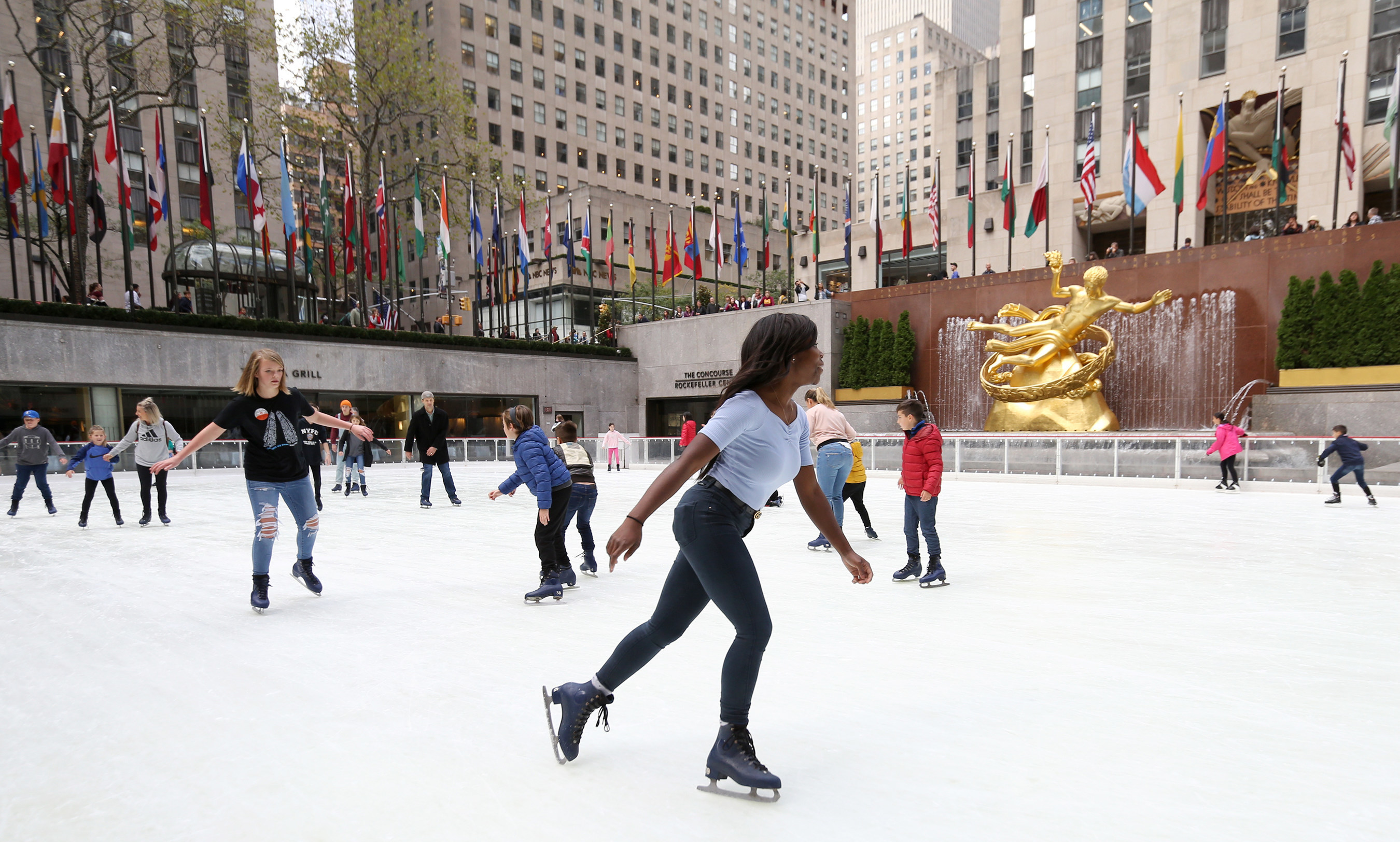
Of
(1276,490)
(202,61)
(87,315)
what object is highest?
(202,61)

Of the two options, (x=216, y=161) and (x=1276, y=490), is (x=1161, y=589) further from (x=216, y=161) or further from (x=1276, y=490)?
(x=216, y=161)

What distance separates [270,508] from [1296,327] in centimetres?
2213

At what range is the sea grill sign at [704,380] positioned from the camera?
29.6 metres

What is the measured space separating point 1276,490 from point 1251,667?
36.8 ft

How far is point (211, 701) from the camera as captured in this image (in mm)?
3340

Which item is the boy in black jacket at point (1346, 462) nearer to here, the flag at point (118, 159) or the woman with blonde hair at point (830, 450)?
the woman with blonde hair at point (830, 450)

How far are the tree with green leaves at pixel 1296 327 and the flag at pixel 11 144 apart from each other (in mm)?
30910

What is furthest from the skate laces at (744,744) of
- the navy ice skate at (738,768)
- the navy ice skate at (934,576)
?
the navy ice skate at (934,576)

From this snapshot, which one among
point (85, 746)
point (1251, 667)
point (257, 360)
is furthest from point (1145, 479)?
point (85, 746)

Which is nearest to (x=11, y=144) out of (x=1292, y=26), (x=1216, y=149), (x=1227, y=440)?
(x=1227, y=440)

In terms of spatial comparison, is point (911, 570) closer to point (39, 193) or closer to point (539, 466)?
point (539, 466)

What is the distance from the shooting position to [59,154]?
61.6 ft

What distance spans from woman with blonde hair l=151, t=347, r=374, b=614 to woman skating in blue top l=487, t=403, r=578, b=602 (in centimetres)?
118

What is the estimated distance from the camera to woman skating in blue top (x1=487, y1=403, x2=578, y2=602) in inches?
203
